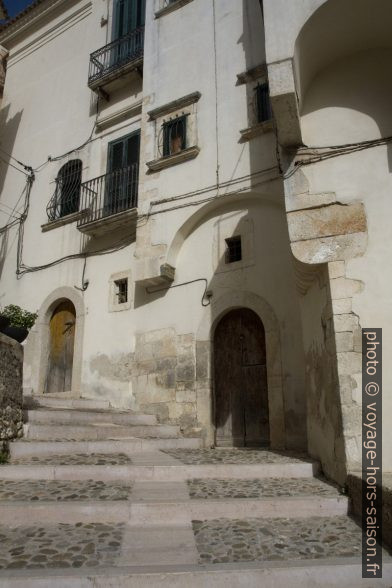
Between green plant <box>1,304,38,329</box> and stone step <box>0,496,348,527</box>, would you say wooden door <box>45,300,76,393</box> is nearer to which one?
green plant <box>1,304,38,329</box>

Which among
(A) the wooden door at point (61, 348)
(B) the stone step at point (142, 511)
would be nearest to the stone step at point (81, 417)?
(B) the stone step at point (142, 511)

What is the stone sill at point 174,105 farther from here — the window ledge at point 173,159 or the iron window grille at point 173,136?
the window ledge at point 173,159

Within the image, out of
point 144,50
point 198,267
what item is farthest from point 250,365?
point 144,50

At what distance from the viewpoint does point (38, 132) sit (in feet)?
40.7

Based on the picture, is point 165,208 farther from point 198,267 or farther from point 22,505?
point 22,505

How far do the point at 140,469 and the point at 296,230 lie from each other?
3.03m

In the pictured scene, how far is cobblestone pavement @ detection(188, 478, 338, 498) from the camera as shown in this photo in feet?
12.1

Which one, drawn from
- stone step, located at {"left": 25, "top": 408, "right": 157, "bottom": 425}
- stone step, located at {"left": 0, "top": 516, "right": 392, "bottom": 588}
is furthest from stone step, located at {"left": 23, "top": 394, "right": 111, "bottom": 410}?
stone step, located at {"left": 0, "top": 516, "right": 392, "bottom": 588}

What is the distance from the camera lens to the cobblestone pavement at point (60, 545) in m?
2.52

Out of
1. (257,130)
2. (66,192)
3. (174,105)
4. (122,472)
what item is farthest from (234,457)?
(66,192)

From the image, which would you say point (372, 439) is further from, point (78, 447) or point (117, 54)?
point (117, 54)

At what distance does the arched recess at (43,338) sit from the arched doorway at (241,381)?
352 cm

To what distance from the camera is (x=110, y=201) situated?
970 cm

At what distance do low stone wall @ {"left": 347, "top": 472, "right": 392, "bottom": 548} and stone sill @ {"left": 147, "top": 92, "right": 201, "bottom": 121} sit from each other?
25.2 feet
